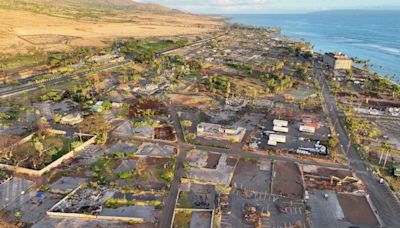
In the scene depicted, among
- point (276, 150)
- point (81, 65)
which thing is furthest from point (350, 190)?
point (81, 65)

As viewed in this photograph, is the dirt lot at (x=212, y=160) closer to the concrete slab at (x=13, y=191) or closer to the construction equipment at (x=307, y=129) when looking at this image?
the construction equipment at (x=307, y=129)

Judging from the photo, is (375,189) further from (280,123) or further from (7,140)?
(7,140)

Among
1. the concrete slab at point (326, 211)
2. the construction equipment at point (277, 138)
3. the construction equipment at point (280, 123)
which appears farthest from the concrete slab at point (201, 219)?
the construction equipment at point (280, 123)

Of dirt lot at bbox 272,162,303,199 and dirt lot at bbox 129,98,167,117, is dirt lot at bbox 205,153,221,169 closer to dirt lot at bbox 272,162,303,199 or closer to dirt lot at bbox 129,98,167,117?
dirt lot at bbox 272,162,303,199

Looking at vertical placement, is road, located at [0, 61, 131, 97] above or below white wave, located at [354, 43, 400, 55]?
below

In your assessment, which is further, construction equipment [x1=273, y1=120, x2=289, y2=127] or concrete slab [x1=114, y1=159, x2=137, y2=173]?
construction equipment [x1=273, y1=120, x2=289, y2=127]

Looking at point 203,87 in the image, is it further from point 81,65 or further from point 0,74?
point 0,74

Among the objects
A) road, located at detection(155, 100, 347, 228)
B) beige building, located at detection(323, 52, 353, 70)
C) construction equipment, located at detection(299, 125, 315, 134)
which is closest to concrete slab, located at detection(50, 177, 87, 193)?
road, located at detection(155, 100, 347, 228)
